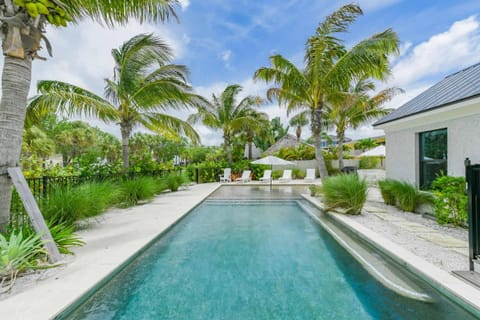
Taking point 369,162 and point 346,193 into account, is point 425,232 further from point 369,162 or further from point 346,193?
point 369,162

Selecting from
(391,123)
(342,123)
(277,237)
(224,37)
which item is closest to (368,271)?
(277,237)

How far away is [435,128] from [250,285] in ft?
22.7

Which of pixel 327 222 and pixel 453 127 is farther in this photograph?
pixel 327 222

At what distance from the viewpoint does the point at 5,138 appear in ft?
11.3

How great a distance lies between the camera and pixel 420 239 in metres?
4.64

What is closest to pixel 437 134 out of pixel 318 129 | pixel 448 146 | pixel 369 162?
pixel 448 146

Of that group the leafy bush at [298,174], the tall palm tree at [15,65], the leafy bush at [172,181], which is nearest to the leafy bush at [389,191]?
the tall palm tree at [15,65]

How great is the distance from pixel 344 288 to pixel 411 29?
11.0 meters

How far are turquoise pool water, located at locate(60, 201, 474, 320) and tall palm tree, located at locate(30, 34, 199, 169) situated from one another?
6.36 metres

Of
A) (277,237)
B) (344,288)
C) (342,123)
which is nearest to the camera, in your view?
(344,288)

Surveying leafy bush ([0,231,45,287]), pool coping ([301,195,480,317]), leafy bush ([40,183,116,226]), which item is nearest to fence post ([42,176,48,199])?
leafy bush ([40,183,116,226])

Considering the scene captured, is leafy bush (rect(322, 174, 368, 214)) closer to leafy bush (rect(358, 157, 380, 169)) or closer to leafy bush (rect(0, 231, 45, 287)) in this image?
leafy bush (rect(0, 231, 45, 287))

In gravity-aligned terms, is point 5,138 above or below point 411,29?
below

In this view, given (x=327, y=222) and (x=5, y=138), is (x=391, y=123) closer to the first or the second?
(x=327, y=222)
